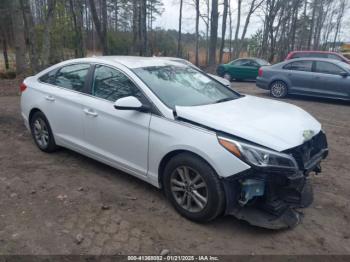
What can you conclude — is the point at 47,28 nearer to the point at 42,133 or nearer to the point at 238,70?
the point at 42,133

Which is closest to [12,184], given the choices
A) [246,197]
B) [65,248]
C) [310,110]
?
[65,248]

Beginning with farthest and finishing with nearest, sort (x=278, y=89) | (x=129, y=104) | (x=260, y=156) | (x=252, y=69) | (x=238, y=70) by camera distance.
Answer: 1. (x=238, y=70)
2. (x=252, y=69)
3. (x=278, y=89)
4. (x=129, y=104)
5. (x=260, y=156)

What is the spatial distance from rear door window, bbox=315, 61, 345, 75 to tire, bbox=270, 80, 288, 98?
119 centimetres

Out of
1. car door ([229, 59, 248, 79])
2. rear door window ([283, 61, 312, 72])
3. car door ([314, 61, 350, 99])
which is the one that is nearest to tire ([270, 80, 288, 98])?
rear door window ([283, 61, 312, 72])

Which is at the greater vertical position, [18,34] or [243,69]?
[18,34]

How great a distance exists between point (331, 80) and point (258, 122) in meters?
8.43

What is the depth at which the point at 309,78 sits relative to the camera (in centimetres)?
1116

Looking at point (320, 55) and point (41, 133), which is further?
point (320, 55)

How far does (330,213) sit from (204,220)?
1.47 meters

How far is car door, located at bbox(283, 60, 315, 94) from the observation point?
11.2 m

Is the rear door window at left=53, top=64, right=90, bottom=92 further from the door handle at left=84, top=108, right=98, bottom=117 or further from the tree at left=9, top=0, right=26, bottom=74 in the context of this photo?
the tree at left=9, top=0, right=26, bottom=74

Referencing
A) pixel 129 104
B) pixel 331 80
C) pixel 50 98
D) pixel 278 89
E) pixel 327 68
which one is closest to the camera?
pixel 129 104

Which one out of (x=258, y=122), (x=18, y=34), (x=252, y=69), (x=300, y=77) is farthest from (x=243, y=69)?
(x=258, y=122)

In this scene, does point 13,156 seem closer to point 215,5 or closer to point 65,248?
point 65,248
